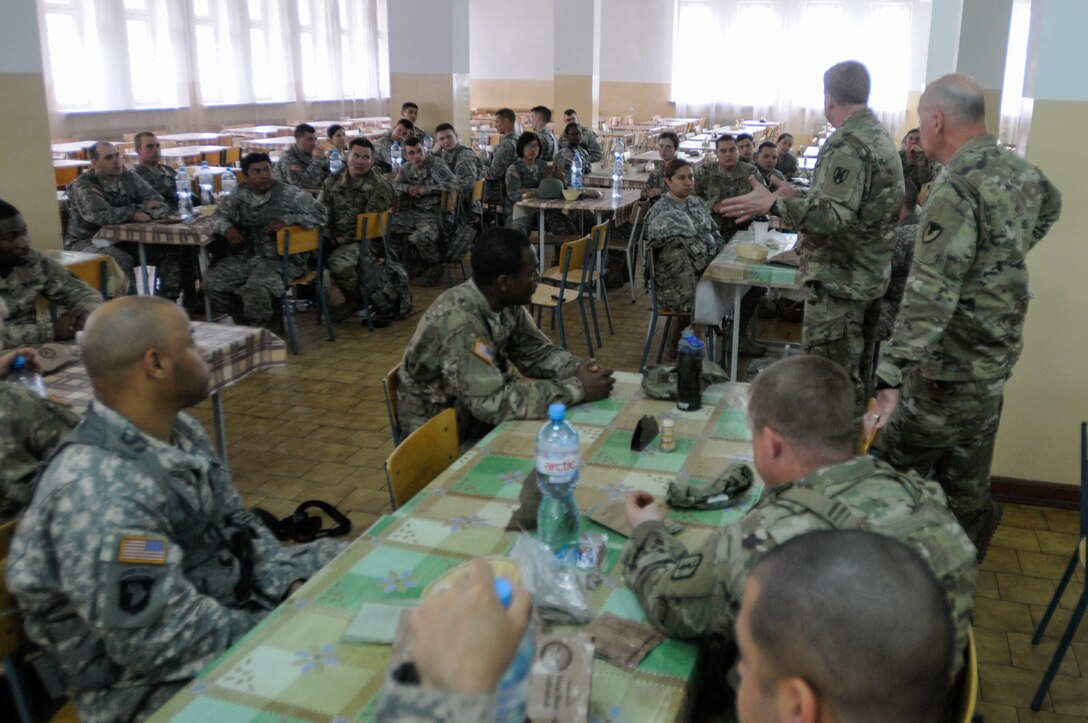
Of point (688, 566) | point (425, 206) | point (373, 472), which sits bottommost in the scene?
point (373, 472)

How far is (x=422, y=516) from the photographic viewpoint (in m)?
1.93

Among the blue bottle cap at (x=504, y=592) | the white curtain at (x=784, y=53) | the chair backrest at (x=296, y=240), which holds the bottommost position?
the chair backrest at (x=296, y=240)

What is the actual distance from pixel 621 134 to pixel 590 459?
12.7 metres

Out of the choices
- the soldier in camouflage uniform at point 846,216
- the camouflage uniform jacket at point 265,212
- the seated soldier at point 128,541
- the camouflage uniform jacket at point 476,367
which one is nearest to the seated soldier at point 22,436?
the seated soldier at point 128,541

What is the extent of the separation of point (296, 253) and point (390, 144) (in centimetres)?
375

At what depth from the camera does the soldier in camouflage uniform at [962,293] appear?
2.52 metres

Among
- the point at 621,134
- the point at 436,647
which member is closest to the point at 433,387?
the point at 436,647

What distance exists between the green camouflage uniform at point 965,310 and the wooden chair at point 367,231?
4.00m

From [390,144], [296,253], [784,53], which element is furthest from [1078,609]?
[784,53]

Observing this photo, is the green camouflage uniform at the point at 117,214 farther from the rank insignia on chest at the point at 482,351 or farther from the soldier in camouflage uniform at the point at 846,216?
the soldier in camouflage uniform at the point at 846,216

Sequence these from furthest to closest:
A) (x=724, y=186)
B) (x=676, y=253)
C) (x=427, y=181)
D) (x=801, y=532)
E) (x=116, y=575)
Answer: (x=427, y=181), (x=724, y=186), (x=676, y=253), (x=116, y=575), (x=801, y=532)

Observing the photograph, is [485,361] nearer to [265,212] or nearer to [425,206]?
[265,212]

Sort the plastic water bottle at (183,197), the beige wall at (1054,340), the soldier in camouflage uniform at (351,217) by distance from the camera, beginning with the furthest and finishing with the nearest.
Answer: the soldier in camouflage uniform at (351,217)
the plastic water bottle at (183,197)
the beige wall at (1054,340)

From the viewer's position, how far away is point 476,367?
2.58 metres
